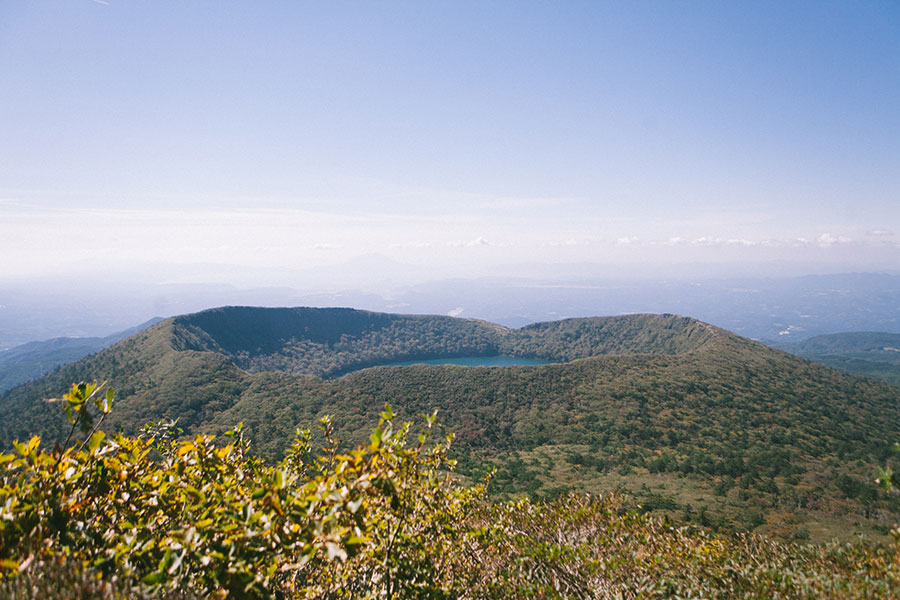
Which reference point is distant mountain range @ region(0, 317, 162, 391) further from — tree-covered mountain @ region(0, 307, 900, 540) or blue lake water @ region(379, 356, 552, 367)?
blue lake water @ region(379, 356, 552, 367)

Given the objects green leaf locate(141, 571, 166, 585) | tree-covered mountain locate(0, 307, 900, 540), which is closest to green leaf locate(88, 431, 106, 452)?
green leaf locate(141, 571, 166, 585)

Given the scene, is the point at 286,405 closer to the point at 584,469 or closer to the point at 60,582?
the point at 584,469

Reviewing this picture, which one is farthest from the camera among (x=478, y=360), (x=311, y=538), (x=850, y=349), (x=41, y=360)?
(x=41, y=360)

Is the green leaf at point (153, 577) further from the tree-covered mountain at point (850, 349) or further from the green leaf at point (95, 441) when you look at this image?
the tree-covered mountain at point (850, 349)

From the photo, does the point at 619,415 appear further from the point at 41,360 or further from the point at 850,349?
the point at 41,360

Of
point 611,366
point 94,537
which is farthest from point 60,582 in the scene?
point 611,366

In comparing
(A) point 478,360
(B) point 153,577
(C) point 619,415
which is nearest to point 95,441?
(B) point 153,577
